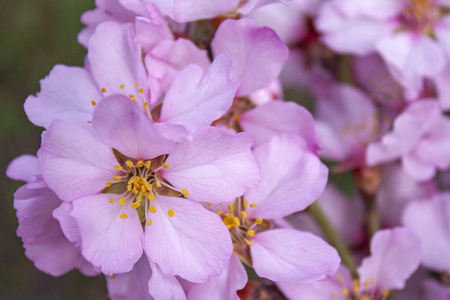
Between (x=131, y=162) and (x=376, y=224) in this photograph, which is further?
(x=376, y=224)

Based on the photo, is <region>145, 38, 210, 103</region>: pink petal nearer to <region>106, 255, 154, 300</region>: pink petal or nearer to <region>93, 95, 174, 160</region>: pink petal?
<region>93, 95, 174, 160</region>: pink petal

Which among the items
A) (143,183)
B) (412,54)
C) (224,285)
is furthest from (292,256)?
(412,54)

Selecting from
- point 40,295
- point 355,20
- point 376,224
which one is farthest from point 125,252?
point 40,295

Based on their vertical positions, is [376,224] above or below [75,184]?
below

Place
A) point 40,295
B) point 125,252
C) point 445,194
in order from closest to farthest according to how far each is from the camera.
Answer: point 125,252
point 445,194
point 40,295

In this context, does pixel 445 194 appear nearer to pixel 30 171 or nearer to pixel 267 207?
pixel 267 207

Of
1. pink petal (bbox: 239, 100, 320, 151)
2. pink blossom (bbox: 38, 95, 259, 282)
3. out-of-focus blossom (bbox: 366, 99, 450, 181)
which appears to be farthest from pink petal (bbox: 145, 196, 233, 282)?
out-of-focus blossom (bbox: 366, 99, 450, 181)
